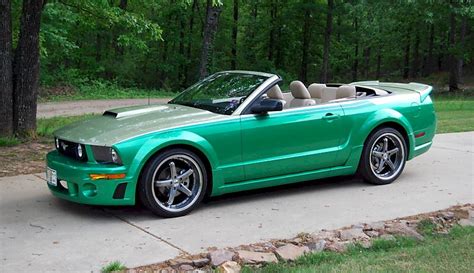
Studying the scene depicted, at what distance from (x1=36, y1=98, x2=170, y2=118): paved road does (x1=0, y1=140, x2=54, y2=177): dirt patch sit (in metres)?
7.86

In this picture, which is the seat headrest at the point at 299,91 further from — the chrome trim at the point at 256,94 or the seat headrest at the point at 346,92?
the chrome trim at the point at 256,94

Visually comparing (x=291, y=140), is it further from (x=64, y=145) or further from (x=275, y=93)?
(x=64, y=145)

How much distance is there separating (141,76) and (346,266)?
29779mm

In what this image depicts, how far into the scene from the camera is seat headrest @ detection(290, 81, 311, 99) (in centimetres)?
712

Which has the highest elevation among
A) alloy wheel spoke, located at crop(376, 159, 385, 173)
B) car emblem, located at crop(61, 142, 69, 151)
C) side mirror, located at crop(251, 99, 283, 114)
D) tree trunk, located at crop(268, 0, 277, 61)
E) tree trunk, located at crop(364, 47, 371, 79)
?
tree trunk, located at crop(268, 0, 277, 61)

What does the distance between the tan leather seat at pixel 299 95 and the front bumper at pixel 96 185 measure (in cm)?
250

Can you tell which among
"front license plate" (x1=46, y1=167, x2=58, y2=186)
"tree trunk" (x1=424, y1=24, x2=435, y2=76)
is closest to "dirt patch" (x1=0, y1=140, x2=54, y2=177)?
"front license plate" (x1=46, y1=167, x2=58, y2=186)

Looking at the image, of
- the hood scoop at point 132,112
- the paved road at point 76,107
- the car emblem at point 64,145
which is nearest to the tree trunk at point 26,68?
the hood scoop at point 132,112

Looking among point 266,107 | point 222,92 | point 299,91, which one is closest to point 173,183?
point 266,107

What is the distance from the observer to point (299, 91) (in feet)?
23.5

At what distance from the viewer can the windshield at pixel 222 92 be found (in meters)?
6.18

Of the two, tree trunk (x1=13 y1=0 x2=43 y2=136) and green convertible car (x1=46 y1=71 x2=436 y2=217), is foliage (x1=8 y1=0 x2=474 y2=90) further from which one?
green convertible car (x1=46 y1=71 x2=436 y2=217)

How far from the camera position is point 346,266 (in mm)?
4207

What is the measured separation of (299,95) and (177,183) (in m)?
2.26
